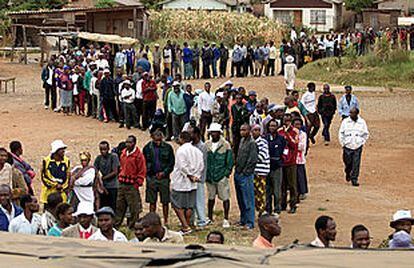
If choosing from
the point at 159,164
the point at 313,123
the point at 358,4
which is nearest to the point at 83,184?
the point at 159,164

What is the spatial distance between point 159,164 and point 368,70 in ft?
61.1

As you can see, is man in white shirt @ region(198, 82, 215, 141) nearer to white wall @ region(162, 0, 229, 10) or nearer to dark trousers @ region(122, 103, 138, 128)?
dark trousers @ region(122, 103, 138, 128)

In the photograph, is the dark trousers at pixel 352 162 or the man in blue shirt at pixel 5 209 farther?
the dark trousers at pixel 352 162

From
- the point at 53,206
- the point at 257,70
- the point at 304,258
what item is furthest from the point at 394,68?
the point at 304,258

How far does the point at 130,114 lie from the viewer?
830 inches

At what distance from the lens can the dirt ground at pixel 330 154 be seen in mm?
13406

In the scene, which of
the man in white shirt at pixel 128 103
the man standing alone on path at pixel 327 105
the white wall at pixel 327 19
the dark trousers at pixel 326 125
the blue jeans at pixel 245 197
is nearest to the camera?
the blue jeans at pixel 245 197

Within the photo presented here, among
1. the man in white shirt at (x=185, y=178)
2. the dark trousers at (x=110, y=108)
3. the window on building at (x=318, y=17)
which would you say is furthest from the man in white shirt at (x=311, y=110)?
the window on building at (x=318, y=17)

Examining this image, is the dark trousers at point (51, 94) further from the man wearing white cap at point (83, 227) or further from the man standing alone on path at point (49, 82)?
the man wearing white cap at point (83, 227)

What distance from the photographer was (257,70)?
3372cm

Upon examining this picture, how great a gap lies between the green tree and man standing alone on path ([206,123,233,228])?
4949 centimetres

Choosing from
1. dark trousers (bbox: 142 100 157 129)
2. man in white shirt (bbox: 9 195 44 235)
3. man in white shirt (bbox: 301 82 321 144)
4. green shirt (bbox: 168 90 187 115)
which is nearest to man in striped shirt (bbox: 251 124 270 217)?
man in white shirt (bbox: 9 195 44 235)

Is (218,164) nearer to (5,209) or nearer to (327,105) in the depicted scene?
(5,209)

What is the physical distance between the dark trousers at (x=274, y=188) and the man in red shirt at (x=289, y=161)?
0.37 metres
